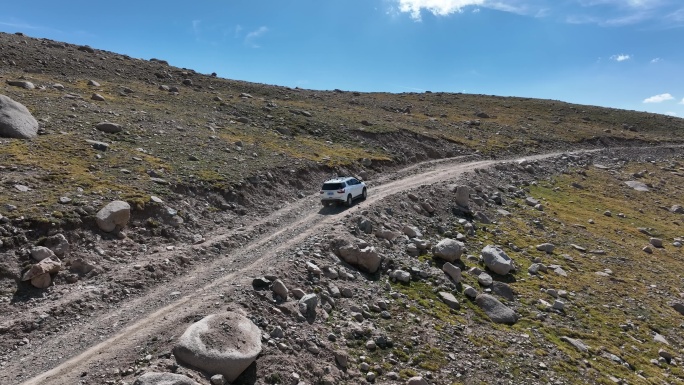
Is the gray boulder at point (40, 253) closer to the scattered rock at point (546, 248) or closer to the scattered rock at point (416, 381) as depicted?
the scattered rock at point (416, 381)

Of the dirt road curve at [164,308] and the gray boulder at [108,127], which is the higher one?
the gray boulder at [108,127]

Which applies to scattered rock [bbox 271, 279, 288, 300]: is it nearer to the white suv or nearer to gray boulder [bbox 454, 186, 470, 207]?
the white suv

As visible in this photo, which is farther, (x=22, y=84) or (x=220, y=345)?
(x=22, y=84)

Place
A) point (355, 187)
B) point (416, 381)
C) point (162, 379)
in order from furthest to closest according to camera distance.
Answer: point (355, 187), point (416, 381), point (162, 379)

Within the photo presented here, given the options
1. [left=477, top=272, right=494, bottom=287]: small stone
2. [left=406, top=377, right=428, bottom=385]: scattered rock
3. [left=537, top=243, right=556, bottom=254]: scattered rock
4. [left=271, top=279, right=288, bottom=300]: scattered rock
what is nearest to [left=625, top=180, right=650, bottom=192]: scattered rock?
[left=537, top=243, right=556, bottom=254]: scattered rock

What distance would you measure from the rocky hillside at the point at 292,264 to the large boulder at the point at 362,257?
0.07 meters

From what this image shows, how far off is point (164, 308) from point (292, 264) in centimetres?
551

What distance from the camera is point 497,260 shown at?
26.0 meters

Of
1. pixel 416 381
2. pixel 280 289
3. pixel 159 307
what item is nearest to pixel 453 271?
pixel 416 381

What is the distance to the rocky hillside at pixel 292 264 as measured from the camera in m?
14.9

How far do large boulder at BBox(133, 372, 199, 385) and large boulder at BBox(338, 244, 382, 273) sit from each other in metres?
11.6

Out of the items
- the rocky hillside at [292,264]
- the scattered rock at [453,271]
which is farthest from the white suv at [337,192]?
the scattered rock at [453,271]

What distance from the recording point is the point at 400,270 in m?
22.2

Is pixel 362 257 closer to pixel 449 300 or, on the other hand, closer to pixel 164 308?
pixel 449 300
